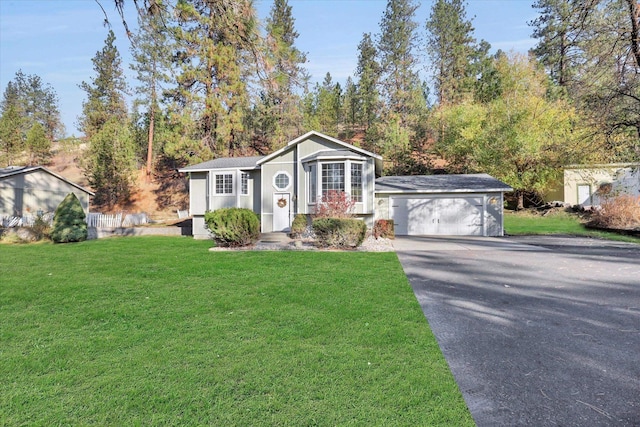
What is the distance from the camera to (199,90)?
2473cm

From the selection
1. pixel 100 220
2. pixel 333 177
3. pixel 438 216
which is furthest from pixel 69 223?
pixel 438 216

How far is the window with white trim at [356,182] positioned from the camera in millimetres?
15484

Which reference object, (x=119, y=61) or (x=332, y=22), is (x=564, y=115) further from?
(x=119, y=61)

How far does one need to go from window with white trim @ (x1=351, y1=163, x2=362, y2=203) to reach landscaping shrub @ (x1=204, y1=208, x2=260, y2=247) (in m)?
5.44

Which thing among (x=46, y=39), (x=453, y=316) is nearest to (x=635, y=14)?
(x=453, y=316)

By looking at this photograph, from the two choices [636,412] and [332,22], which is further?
[332,22]

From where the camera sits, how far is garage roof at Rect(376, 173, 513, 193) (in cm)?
1616

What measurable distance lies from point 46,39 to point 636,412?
33.4ft

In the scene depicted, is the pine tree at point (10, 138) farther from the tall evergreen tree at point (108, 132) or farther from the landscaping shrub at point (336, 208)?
the landscaping shrub at point (336, 208)

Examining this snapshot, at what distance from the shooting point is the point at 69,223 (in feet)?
47.3

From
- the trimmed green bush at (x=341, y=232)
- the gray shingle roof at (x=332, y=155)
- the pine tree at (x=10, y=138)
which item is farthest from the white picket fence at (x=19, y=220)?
the trimmed green bush at (x=341, y=232)

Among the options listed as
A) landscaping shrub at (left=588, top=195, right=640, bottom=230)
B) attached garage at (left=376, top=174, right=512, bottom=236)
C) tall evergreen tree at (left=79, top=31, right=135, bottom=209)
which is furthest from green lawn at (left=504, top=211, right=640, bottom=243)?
tall evergreen tree at (left=79, top=31, right=135, bottom=209)

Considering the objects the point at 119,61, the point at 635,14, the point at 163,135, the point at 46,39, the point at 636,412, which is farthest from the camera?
the point at 119,61

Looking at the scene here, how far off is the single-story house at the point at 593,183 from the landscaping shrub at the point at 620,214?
4996mm
